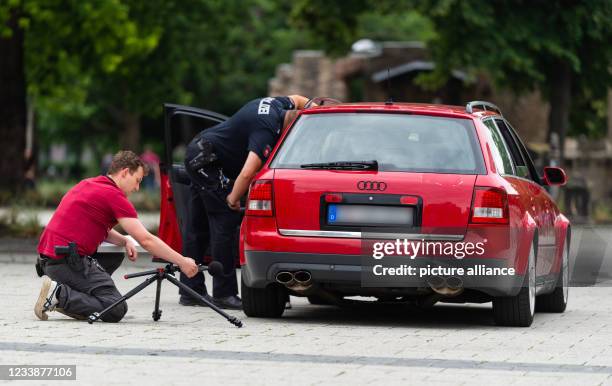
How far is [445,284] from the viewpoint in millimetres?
10430

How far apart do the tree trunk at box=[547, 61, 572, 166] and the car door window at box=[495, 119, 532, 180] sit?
49.4 ft

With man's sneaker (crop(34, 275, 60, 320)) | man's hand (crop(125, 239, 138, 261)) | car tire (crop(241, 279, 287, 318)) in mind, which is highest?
man's hand (crop(125, 239, 138, 261))

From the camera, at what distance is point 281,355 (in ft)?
29.2

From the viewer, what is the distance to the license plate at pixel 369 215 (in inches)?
414

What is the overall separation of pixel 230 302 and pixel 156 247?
5.72ft

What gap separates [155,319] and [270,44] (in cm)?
5730

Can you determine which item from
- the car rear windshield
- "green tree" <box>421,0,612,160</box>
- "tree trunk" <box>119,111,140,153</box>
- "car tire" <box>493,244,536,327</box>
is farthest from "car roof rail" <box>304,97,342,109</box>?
"tree trunk" <box>119,111,140,153</box>

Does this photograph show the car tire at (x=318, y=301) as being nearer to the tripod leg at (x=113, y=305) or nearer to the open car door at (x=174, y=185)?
the open car door at (x=174, y=185)

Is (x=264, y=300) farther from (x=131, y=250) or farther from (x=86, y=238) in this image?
(x=86, y=238)

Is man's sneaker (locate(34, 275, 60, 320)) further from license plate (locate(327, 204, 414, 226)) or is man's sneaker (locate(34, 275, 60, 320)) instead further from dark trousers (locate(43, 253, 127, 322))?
license plate (locate(327, 204, 414, 226))

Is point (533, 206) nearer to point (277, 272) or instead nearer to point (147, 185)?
point (277, 272)

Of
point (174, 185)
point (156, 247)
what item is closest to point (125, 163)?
point (156, 247)

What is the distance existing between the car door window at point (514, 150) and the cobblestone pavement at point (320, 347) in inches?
44.0

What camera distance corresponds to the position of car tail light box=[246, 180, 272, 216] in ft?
35.4
